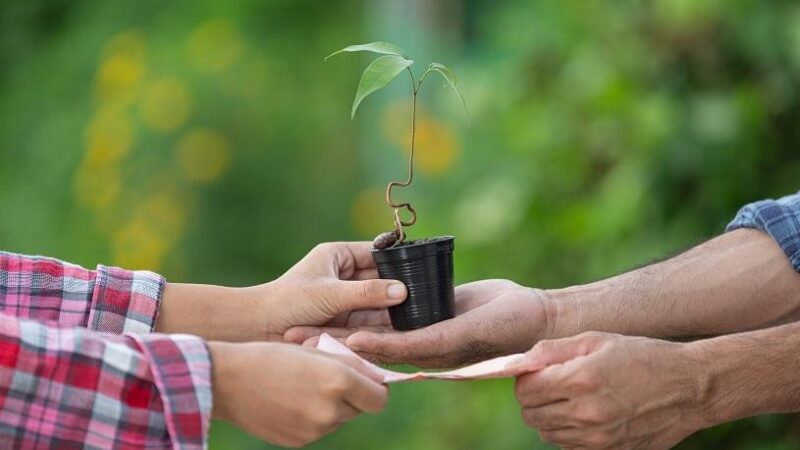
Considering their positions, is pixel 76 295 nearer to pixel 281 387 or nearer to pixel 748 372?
pixel 281 387

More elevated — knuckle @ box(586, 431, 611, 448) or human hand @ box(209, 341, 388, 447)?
human hand @ box(209, 341, 388, 447)

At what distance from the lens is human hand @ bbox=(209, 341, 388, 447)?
1.77m

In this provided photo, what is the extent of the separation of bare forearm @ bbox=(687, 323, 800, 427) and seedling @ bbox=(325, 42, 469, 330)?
44 centimetres

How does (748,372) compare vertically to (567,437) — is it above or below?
above

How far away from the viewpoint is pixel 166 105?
4.73 m

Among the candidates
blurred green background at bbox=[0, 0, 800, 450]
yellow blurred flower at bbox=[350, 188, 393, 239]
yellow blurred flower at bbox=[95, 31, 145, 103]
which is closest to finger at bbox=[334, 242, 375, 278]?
blurred green background at bbox=[0, 0, 800, 450]

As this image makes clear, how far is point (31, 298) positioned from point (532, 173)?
1717 millimetres

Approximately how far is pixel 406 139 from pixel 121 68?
1207 mm

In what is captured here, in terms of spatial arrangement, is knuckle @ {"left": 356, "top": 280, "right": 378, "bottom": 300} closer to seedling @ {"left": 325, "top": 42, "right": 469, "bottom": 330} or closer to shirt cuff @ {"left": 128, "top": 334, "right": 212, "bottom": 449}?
seedling @ {"left": 325, "top": 42, "right": 469, "bottom": 330}

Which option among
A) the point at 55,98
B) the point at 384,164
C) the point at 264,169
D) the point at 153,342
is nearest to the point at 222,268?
the point at 264,169

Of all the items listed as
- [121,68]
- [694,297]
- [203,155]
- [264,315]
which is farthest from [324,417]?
[121,68]

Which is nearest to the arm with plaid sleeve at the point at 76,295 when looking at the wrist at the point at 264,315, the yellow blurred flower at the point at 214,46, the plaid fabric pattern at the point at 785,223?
the wrist at the point at 264,315

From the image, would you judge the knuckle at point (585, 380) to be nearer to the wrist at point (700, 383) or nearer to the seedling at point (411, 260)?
the wrist at point (700, 383)

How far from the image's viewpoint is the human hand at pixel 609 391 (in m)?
1.99
